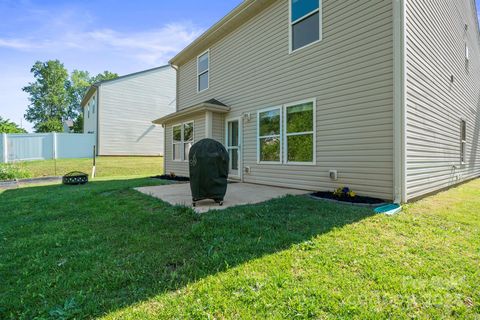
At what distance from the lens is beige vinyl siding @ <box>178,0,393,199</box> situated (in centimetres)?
504

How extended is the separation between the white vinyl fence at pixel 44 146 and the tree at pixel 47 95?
64.5 feet

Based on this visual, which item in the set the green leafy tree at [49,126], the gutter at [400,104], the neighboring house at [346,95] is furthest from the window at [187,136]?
the green leafy tree at [49,126]

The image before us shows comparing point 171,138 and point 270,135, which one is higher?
point 171,138

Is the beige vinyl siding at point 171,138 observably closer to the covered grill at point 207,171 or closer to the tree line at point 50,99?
the covered grill at point 207,171

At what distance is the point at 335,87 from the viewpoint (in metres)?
5.81

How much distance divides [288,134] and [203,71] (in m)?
5.60

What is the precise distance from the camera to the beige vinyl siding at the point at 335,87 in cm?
504

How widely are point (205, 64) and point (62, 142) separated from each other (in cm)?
1264

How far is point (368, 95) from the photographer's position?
17.1ft

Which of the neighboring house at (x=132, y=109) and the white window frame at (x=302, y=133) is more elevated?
the neighboring house at (x=132, y=109)

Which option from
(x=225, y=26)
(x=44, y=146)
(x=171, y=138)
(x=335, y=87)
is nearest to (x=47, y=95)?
(x=44, y=146)

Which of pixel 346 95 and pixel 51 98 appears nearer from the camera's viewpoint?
pixel 346 95

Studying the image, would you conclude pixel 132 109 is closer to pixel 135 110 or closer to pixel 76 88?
pixel 135 110

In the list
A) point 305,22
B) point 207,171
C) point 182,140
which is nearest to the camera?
point 207,171
